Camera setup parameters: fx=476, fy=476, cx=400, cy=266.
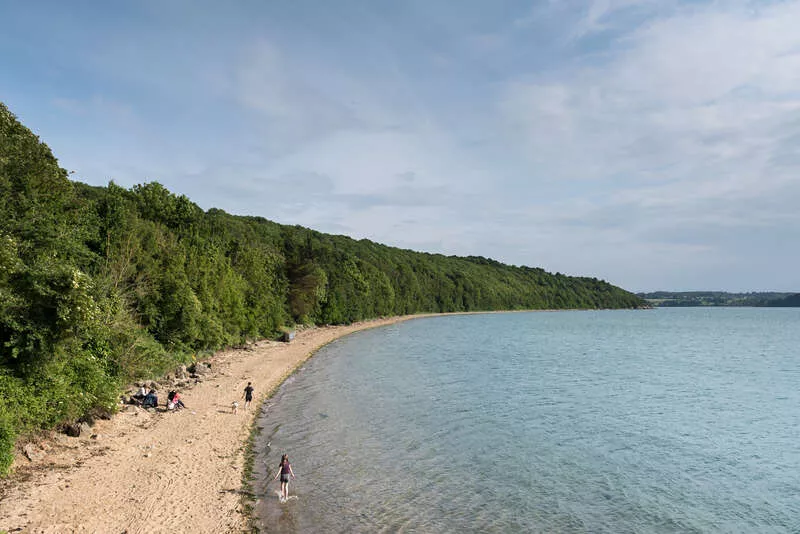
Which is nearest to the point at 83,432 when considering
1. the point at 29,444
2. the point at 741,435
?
the point at 29,444

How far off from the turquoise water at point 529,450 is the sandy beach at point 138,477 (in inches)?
83.7

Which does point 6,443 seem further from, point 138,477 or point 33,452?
point 138,477

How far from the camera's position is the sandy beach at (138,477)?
1861 cm

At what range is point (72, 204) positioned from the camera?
116 ft

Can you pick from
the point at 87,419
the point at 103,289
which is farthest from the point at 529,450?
the point at 103,289

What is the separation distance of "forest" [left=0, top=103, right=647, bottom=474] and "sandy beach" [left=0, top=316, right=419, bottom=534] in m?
1.69

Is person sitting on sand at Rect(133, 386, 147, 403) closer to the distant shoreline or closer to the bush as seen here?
the distant shoreline

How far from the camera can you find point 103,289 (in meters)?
31.7

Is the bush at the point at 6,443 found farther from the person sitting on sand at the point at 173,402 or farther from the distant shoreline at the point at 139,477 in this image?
the person sitting on sand at the point at 173,402

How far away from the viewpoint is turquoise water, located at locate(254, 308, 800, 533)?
21.5 meters

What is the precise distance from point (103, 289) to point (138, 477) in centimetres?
1436

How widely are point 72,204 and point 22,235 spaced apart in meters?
10.1

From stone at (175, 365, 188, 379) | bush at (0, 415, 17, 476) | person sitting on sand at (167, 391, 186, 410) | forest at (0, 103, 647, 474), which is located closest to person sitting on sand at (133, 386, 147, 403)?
forest at (0, 103, 647, 474)

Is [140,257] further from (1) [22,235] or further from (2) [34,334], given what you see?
(2) [34,334]
